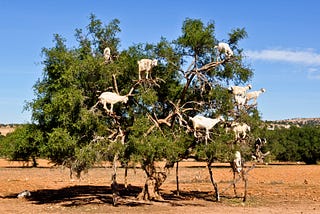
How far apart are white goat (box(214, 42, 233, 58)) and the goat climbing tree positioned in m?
0.28

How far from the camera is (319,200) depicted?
78.3 feet

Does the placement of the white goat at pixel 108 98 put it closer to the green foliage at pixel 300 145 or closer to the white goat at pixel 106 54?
the white goat at pixel 106 54

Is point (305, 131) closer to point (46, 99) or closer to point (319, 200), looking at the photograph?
point (319, 200)

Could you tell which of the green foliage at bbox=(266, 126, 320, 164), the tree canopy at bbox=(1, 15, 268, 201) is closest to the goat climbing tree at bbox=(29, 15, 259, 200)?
the tree canopy at bbox=(1, 15, 268, 201)

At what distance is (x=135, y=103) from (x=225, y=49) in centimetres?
513

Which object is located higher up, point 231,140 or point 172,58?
point 172,58

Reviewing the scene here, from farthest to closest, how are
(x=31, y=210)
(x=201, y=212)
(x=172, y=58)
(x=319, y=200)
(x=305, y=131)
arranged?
(x=305, y=131) < (x=319, y=200) < (x=172, y=58) < (x=31, y=210) < (x=201, y=212)

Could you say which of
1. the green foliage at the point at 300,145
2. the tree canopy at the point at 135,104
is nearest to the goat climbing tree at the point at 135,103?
the tree canopy at the point at 135,104

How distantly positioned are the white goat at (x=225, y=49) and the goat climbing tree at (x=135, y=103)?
0.28 meters

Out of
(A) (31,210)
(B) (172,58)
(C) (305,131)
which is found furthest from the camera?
(C) (305,131)

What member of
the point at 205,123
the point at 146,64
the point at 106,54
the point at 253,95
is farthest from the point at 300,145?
the point at 146,64

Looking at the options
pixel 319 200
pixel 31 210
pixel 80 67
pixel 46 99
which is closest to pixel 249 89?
pixel 319 200

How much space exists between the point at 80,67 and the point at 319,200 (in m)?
14.0

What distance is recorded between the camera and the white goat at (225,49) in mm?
21331
